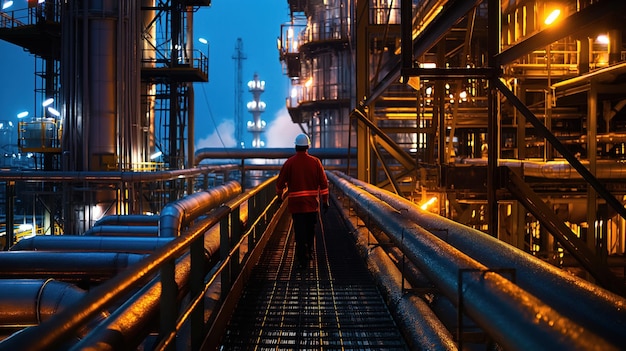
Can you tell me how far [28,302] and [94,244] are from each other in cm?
236

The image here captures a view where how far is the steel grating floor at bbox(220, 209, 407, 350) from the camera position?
4289 mm

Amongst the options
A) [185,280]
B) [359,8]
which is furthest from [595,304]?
[359,8]

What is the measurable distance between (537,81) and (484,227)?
12.0 feet

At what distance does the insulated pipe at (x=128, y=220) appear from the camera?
1090 cm

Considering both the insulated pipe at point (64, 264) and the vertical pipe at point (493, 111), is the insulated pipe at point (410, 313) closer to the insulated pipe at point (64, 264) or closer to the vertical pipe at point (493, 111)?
the vertical pipe at point (493, 111)

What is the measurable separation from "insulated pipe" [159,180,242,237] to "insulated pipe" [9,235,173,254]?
0.75 meters

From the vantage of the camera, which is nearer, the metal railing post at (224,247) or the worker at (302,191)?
the metal railing post at (224,247)

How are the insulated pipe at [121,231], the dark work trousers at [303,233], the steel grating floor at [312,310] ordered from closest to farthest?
the steel grating floor at [312,310] < the dark work trousers at [303,233] < the insulated pipe at [121,231]

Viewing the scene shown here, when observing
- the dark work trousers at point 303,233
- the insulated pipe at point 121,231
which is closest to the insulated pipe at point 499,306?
the dark work trousers at point 303,233

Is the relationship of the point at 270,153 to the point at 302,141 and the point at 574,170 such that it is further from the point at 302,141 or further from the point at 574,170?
the point at 302,141

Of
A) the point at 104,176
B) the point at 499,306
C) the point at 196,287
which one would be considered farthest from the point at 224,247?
the point at 104,176

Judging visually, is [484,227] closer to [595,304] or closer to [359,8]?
[359,8]

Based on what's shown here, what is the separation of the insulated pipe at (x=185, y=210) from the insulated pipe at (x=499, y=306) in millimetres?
5254

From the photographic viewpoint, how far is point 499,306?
1.93 metres
